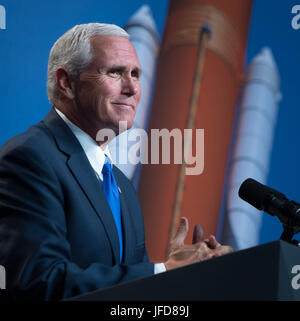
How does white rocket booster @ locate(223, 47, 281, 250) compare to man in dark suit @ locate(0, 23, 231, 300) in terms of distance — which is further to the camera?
white rocket booster @ locate(223, 47, 281, 250)

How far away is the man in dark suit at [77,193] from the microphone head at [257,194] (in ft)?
0.39

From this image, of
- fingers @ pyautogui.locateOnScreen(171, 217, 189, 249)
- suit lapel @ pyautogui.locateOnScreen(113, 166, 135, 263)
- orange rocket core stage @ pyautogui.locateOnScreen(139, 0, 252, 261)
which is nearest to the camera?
fingers @ pyautogui.locateOnScreen(171, 217, 189, 249)

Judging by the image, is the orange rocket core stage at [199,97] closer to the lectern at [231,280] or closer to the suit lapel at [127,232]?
the suit lapel at [127,232]

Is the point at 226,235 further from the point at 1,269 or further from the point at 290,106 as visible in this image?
the point at 1,269

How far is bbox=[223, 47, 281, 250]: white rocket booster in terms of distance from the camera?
2266mm

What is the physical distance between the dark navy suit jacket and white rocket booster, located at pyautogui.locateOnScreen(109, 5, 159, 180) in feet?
2.87

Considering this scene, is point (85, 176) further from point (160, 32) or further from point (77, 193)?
point (160, 32)

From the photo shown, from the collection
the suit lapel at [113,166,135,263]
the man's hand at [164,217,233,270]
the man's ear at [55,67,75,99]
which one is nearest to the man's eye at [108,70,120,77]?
the man's ear at [55,67,75,99]

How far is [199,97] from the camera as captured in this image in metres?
2.62

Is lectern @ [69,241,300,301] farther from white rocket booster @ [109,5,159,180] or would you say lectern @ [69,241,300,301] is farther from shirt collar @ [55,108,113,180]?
white rocket booster @ [109,5,159,180]

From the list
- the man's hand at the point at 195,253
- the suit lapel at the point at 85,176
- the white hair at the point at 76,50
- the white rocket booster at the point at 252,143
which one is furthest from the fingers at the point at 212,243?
the white rocket booster at the point at 252,143

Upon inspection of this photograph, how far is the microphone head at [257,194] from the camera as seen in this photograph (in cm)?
101

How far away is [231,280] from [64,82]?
886 mm

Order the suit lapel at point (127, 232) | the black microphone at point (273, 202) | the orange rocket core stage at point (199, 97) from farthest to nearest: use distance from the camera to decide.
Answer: the orange rocket core stage at point (199, 97), the suit lapel at point (127, 232), the black microphone at point (273, 202)
